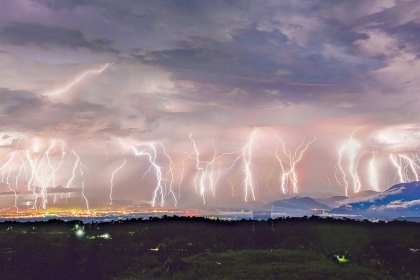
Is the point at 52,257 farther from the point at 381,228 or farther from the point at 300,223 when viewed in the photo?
the point at 381,228

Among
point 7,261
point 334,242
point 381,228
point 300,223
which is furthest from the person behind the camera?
Answer: point 300,223

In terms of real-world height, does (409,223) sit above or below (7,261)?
above

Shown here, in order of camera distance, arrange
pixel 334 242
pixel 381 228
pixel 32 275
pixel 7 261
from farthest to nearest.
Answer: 1. pixel 381 228
2. pixel 334 242
3. pixel 7 261
4. pixel 32 275

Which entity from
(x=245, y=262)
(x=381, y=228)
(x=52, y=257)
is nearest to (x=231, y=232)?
(x=245, y=262)

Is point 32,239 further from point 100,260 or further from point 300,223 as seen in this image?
point 300,223

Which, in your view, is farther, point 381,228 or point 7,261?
point 381,228

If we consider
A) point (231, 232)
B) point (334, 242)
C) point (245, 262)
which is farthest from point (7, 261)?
point (334, 242)
